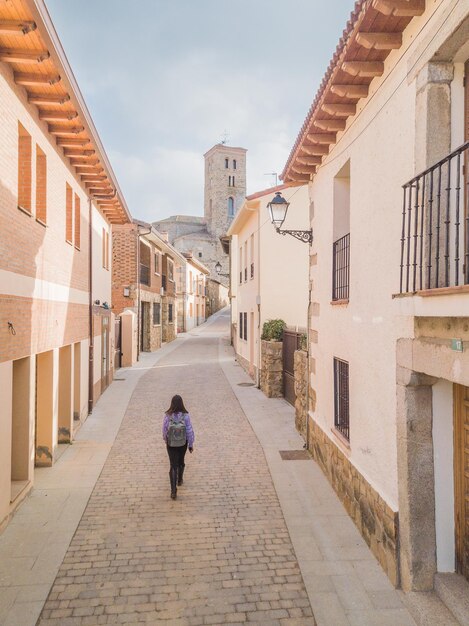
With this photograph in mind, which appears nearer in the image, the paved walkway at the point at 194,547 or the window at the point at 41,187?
the paved walkway at the point at 194,547

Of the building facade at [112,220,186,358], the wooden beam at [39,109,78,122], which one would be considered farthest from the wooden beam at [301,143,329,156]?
the building facade at [112,220,186,358]

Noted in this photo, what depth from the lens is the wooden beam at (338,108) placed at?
6043mm

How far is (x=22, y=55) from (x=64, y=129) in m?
2.25

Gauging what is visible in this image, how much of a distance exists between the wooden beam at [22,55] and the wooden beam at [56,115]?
1.59 metres

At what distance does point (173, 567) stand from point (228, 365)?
608 inches

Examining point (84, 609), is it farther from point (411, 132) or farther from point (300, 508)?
point (411, 132)

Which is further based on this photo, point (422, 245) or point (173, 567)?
point (173, 567)

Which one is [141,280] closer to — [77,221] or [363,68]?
[77,221]

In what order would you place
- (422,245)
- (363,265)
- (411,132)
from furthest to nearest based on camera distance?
(363,265)
(411,132)
(422,245)

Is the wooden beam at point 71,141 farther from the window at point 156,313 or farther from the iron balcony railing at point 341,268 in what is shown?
the window at point 156,313

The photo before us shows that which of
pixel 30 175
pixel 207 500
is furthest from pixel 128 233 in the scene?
pixel 207 500

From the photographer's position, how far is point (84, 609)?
4.22 m

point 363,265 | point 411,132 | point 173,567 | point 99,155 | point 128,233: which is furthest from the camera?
point 128,233

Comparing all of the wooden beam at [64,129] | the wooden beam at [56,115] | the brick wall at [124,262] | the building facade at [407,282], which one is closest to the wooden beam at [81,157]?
the wooden beam at [64,129]
